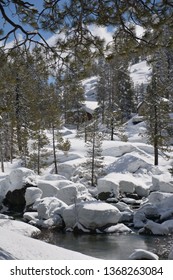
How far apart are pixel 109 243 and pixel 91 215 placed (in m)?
3.31

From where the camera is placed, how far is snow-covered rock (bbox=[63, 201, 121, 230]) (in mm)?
21281

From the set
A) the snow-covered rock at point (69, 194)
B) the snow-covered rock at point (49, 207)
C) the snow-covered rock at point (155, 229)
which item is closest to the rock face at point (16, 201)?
the snow-covered rock at point (69, 194)

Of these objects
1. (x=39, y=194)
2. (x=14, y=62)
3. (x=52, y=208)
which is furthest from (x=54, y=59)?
(x=39, y=194)

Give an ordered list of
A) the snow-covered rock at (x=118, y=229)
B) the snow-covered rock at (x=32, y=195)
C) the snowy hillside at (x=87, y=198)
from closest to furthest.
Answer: the snowy hillside at (x=87, y=198)
the snow-covered rock at (x=118, y=229)
the snow-covered rock at (x=32, y=195)

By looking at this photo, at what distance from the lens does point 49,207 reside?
958 inches

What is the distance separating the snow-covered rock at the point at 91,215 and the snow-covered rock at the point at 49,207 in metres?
1.22

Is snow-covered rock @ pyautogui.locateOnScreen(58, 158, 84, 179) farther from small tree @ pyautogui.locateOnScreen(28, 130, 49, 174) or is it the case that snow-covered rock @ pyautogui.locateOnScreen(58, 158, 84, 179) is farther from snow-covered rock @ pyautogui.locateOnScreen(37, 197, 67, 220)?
snow-covered rock @ pyautogui.locateOnScreen(37, 197, 67, 220)

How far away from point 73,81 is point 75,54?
62 cm

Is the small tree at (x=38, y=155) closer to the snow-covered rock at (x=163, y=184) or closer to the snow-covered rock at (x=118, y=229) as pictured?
the snow-covered rock at (x=163, y=184)

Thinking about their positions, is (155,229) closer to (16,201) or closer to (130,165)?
(16,201)

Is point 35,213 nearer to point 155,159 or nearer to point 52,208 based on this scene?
point 52,208

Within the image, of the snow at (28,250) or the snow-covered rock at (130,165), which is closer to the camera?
the snow at (28,250)

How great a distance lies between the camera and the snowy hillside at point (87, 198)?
18870 mm

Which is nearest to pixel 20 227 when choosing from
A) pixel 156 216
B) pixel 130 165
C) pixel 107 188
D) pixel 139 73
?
pixel 156 216
